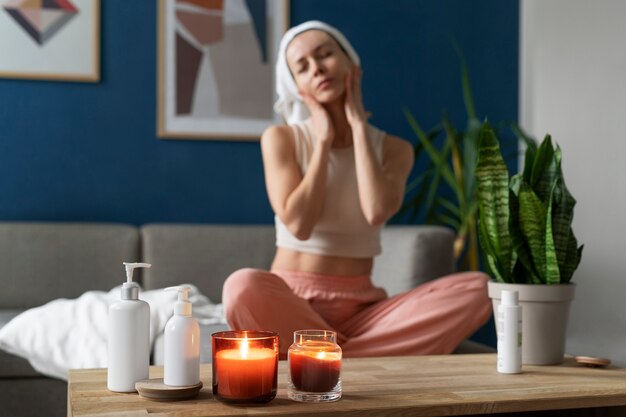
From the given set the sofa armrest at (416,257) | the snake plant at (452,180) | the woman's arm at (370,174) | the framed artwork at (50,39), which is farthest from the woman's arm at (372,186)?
the framed artwork at (50,39)

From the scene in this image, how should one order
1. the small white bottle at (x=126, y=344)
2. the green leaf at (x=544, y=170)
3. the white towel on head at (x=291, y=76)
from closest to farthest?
1. the small white bottle at (x=126, y=344)
2. the green leaf at (x=544, y=170)
3. the white towel on head at (x=291, y=76)

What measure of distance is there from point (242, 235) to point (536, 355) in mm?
1840

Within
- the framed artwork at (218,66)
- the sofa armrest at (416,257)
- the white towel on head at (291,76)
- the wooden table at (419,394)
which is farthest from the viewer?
the framed artwork at (218,66)

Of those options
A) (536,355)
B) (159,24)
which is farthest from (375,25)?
(536,355)

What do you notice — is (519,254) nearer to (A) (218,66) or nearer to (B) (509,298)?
(B) (509,298)

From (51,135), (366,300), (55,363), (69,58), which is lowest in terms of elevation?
(55,363)

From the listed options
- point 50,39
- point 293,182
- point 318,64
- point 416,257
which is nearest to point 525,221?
point 293,182

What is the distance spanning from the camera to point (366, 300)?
2402mm

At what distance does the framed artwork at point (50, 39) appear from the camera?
342cm

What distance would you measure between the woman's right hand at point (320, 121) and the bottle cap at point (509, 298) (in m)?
1.00

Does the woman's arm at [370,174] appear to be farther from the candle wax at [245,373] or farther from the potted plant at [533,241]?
the candle wax at [245,373]

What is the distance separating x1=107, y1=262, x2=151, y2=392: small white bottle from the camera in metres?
1.28

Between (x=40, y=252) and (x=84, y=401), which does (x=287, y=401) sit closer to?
(x=84, y=401)

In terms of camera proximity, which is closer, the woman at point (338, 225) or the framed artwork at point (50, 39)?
the woman at point (338, 225)
